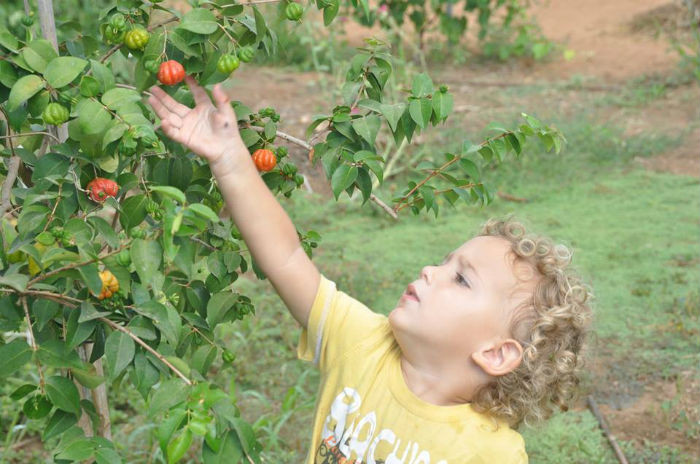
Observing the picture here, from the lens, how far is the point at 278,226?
1.50 metres

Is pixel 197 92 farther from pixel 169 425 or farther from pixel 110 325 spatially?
pixel 169 425

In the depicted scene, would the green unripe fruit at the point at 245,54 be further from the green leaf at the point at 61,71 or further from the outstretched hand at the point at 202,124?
the green leaf at the point at 61,71

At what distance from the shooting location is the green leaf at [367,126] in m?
1.58

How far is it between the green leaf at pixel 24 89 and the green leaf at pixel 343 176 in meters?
0.51

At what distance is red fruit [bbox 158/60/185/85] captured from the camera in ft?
4.49

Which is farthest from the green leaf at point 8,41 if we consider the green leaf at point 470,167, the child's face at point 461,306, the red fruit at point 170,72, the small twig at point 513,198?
the small twig at point 513,198

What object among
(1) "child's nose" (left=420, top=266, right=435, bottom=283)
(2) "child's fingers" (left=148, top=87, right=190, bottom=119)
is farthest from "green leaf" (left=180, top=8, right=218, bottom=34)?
(1) "child's nose" (left=420, top=266, right=435, bottom=283)

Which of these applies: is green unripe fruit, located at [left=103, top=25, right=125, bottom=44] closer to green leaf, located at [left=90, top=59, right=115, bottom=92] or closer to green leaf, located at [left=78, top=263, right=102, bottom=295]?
green leaf, located at [left=90, top=59, right=115, bottom=92]

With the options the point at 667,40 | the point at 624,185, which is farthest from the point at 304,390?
the point at 667,40

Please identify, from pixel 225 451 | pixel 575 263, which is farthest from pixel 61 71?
pixel 575 263

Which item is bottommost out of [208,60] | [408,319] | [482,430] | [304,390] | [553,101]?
[553,101]

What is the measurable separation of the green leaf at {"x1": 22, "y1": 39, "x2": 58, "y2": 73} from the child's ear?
87 cm

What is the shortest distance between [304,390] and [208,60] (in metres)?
1.74

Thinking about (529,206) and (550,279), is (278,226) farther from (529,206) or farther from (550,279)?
(529,206)
